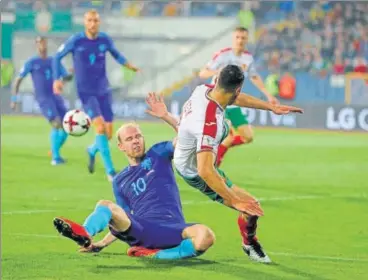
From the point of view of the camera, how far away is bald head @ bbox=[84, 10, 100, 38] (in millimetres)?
15961

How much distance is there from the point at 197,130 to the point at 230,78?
1.66ft

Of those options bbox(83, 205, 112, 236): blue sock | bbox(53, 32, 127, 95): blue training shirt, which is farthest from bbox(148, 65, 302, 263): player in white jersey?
bbox(53, 32, 127, 95): blue training shirt

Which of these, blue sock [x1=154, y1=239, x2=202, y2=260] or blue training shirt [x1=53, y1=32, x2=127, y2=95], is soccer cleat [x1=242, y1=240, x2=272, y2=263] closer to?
blue sock [x1=154, y1=239, x2=202, y2=260]

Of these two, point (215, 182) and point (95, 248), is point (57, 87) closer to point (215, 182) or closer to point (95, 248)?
point (95, 248)

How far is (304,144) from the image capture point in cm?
2309

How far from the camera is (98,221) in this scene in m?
8.43

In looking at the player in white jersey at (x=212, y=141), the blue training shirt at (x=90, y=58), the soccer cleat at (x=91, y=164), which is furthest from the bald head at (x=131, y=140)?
the soccer cleat at (x=91, y=164)

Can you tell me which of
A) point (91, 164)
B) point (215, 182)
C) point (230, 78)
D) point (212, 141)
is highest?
point (230, 78)

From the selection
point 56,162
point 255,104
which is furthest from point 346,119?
point 255,104

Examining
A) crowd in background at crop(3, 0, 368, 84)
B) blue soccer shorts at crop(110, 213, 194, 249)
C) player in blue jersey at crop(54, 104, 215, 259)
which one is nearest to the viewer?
player in blue jersey at crop(54, 104, 215, 259)

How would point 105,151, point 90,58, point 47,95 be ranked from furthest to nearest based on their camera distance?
point 47,95 → point 90,58 → point 105,151

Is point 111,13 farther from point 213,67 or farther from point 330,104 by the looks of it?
point 213,67

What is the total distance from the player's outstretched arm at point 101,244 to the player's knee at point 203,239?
34.7 inches

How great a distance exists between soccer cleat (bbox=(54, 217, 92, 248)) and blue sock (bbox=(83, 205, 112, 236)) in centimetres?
7
